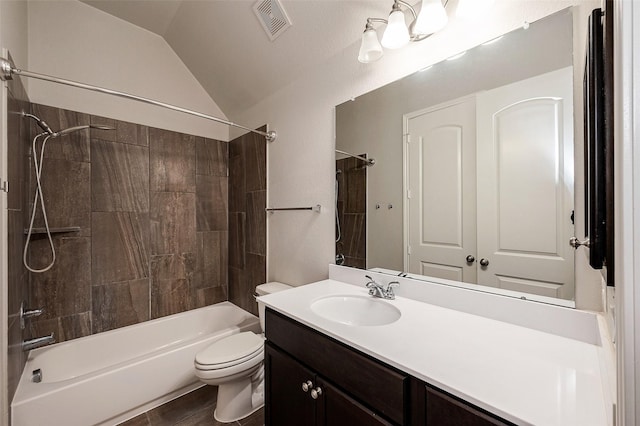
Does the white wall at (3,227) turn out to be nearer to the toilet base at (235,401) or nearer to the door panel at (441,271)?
the toilet base at (235,401)

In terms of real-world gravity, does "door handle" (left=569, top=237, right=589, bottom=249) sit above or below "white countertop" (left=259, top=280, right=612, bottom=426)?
above

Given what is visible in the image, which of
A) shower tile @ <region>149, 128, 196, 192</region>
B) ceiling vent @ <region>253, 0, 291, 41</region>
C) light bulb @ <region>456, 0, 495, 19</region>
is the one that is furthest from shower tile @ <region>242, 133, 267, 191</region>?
light bulb @ <region>456, 0, 495, 19</region>

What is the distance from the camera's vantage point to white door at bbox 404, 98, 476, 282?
115 centimetres

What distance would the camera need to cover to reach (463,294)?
1.11 meters

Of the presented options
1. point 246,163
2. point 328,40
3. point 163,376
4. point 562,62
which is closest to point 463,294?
point 562,62

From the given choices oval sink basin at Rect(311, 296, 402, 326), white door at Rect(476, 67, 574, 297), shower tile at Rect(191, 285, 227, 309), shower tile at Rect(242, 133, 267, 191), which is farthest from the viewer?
shower tile at Rect(191, 285, 227, 309)

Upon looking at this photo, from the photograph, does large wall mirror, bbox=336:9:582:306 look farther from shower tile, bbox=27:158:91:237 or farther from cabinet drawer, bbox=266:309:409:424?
shower tile, bbox=27:158:91:237

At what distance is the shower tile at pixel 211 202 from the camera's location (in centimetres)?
265

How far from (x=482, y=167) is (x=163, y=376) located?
2287 millimetres

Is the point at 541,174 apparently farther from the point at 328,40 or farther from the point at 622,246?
the point at 328,40

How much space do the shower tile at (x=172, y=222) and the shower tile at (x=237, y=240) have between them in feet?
1.18

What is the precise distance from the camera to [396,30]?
1.18m

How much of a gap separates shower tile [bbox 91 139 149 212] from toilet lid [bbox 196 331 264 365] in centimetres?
136

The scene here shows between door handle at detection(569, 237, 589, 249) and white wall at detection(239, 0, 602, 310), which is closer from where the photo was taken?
door handle at detection(569, 237, 589, 249)
